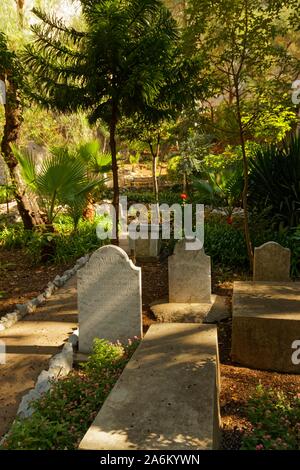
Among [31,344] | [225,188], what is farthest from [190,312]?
[225,188]

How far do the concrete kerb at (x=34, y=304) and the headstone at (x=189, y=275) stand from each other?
198 centimetres

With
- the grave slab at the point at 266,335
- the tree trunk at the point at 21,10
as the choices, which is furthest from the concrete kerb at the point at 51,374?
the tree trunk at the point at 21,10

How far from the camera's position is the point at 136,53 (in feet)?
18.4

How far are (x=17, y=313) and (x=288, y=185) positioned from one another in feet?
18.2

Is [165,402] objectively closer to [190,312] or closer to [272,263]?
[190,312]

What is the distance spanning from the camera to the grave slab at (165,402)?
254 cm

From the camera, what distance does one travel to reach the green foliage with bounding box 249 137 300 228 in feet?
27.4

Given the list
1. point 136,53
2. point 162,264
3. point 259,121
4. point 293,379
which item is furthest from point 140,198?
point 293,379

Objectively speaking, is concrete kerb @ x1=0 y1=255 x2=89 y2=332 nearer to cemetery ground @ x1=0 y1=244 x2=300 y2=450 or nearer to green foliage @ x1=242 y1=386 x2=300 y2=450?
cemetery ground @ x1=0 y1=244 x2=300 y2=450

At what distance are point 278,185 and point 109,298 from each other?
5.16 metres

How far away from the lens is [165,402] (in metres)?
2.93

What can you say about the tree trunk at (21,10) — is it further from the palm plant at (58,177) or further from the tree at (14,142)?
the palm plant at (58,177)
